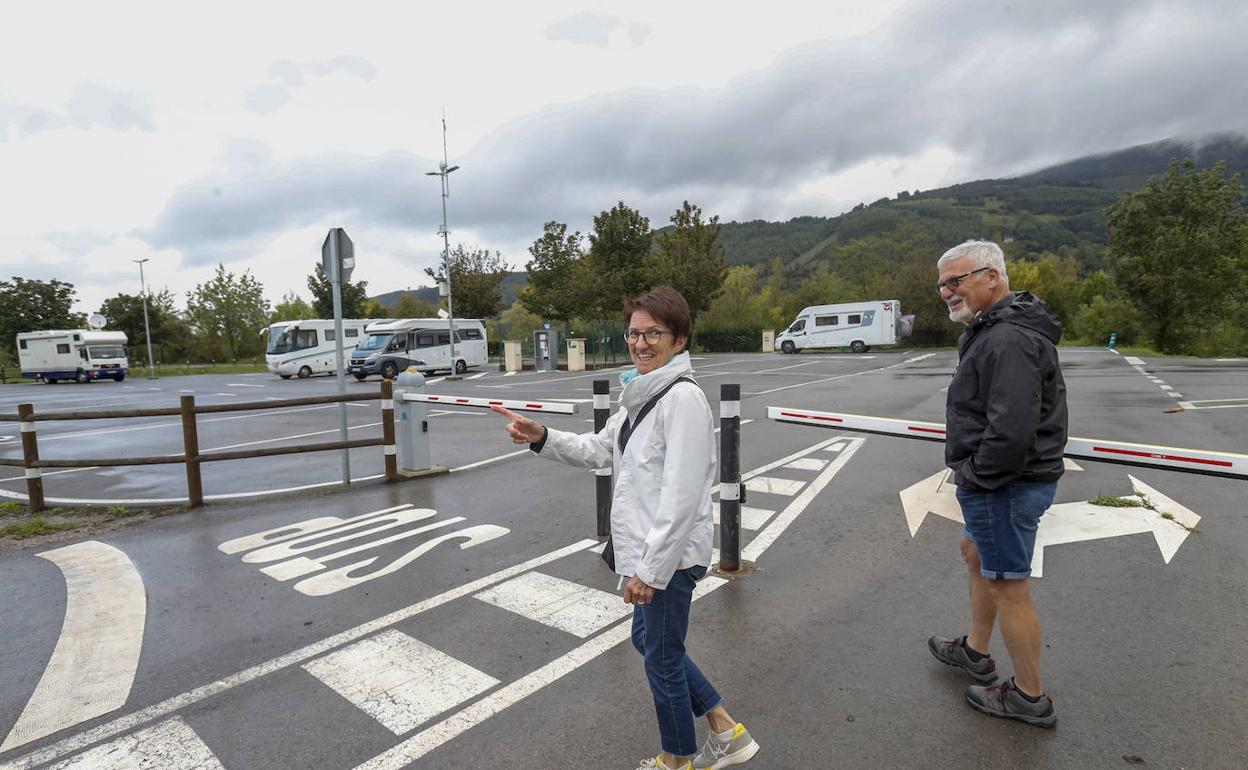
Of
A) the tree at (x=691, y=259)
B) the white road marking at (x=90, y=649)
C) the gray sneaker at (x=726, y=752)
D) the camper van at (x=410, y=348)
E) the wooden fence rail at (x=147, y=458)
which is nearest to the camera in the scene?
the gray sneaker at (x=726, y=752)

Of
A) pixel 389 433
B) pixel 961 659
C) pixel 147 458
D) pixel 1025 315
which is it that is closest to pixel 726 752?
pixel 961 659

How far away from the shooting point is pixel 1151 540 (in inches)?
191

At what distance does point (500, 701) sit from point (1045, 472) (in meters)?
2.54

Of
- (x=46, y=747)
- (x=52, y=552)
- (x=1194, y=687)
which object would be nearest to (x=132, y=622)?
(x=46, y=747)

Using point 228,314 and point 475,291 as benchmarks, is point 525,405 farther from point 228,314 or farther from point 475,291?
point 228,314

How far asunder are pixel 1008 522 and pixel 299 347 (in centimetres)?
3528

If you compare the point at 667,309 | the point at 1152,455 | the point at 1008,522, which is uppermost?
the point at 667,309

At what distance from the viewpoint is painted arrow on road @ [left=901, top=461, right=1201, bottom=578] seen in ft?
16.0

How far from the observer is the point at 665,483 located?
85.2 inches

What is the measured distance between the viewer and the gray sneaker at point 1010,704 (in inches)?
106

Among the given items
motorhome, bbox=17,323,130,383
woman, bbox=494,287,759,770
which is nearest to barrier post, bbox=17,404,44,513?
woman, bbox=494,287,759,770

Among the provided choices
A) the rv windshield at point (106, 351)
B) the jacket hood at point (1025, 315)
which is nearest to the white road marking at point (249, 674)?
the jacket hood at point (1025, 315)

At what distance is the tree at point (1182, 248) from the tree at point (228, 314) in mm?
67792

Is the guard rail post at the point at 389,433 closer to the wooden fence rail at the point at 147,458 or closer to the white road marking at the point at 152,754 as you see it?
the wooden fence rail at the point at 147,458
